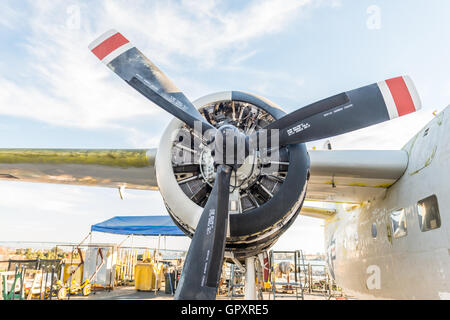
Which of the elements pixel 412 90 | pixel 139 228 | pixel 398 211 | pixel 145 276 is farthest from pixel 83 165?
pixel 145 276

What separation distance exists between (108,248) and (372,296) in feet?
34.9

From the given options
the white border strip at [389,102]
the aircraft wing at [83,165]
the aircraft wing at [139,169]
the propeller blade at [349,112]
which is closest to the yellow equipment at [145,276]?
the aircraft wing at [139,169]

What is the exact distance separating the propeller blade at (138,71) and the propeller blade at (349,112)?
130 cm

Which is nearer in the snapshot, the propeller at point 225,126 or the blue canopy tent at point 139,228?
the propeller at point 225,126

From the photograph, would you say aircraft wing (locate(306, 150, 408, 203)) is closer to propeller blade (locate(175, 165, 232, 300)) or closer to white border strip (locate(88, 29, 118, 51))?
propeller blade (locate(175, 165, 232, 300))

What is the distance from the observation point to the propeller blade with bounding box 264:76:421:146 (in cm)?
428

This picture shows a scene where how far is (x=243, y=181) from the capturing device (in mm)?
4359

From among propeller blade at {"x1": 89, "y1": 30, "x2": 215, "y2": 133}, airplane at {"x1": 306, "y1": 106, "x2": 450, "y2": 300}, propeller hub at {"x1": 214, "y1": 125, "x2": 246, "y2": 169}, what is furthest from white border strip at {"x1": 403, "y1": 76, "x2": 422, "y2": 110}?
propeller blade at {"x1": 89, "y1": 30, "x2": 215, "y2": 133}

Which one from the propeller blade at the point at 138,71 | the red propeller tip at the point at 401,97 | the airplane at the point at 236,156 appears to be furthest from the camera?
the propeller blade at the point at 138,71

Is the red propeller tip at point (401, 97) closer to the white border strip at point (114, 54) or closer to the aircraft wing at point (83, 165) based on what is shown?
the white border strip at point (114, 54)

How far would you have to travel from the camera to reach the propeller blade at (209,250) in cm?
326

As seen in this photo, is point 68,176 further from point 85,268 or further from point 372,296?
point 85,268

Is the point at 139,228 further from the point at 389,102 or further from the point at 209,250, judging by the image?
the point at 389,102

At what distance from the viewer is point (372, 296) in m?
6.92
